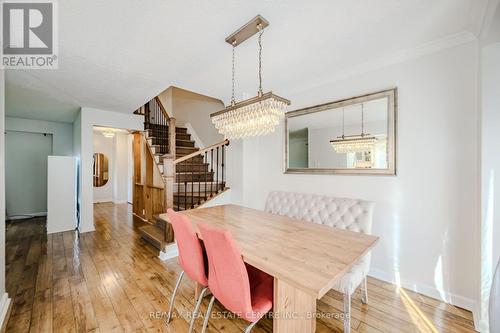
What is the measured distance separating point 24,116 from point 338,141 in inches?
261

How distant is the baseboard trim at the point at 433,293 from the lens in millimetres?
1773

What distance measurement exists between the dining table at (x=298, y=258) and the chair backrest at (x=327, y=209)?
0.46m

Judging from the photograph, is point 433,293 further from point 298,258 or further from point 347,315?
point 298,258

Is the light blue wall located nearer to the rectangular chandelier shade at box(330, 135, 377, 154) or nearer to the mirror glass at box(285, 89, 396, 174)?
the mirror glass at box(285, 89, 396, 174)

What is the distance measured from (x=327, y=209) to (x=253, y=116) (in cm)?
130

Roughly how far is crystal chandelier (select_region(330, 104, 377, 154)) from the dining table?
3.86ft

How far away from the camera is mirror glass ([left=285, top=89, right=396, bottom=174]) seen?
7.35 ft

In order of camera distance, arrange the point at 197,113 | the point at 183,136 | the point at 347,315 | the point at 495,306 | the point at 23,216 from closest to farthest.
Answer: the point at 495,306 → the point at 347,315 → the point at 23,216 → the point at 183,136 → the point at 197,113

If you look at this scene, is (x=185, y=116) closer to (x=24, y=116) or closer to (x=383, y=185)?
(x=24, y=116)

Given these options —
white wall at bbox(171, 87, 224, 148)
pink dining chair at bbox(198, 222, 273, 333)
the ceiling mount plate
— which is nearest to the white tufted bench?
pink dining chair at bbox(198, 222, 273, 333)

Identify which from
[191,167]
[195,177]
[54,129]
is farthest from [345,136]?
[54,129]

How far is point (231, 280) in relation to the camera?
1182mm

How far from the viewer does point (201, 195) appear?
12.2 feet

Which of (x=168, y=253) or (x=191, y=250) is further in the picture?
(x=168, y=253)
